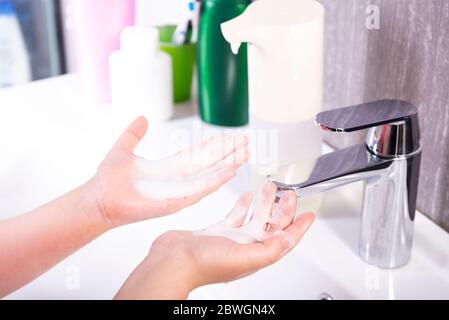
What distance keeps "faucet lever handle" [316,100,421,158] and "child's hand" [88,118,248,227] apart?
0.38ft

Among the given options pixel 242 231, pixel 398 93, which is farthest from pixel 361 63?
pixel 242 231

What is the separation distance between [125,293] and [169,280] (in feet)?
0.10

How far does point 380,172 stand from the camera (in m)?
0.40

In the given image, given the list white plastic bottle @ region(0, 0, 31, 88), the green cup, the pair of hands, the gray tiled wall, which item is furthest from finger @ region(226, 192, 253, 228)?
white plastic bottle @ region(0, 0, 31, 88)

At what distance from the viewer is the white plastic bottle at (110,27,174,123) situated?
605 mm

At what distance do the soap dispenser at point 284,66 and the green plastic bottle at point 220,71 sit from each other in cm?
13

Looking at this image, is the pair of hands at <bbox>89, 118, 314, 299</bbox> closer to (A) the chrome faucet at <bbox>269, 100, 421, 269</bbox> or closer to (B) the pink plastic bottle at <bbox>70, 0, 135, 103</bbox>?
(A) the chrome faucet at <bbox>269, 100, 421, 269</bbox>

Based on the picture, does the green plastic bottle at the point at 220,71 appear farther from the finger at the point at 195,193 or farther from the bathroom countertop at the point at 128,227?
the finger at the point at 195,193

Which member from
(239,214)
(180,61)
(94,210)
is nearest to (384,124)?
(239,214)

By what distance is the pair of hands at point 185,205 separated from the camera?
→ 1.22ft

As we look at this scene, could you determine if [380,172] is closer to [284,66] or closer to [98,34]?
[284,66]

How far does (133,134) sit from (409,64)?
0.21 m

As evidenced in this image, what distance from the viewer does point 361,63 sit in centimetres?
51
